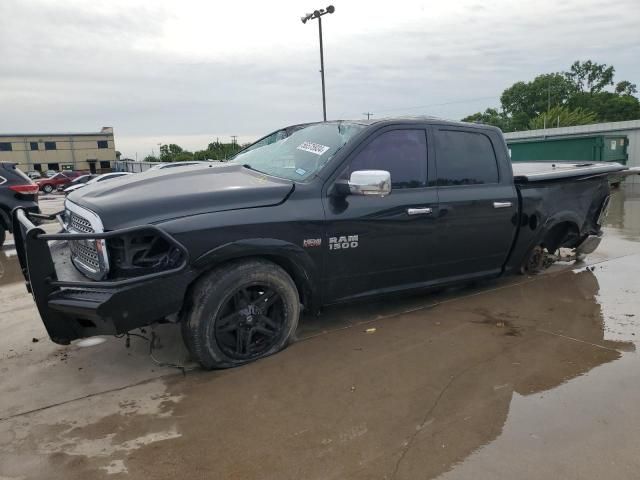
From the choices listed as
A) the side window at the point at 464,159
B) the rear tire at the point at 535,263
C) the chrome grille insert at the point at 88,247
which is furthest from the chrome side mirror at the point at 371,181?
the rear tire at the point at 535,263

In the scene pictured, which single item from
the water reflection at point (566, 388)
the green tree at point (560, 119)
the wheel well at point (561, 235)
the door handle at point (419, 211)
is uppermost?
the green tree at point (560, 119)

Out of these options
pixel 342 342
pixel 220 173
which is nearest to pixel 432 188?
pixel 342 342

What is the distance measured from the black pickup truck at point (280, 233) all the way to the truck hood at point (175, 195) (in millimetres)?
12

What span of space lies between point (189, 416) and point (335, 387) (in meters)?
0.90

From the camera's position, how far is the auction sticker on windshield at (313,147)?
3.82m

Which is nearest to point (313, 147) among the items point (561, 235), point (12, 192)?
point (561, 235)

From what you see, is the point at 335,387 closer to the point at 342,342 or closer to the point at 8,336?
the point at 342,342

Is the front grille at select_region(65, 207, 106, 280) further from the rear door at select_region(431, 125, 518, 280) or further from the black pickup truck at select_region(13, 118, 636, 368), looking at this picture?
the rear door at select_region(431, 125, 518, 280)

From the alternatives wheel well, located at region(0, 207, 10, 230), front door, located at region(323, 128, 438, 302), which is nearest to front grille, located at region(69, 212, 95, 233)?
front door, located at region(323, 128, 438, 302)

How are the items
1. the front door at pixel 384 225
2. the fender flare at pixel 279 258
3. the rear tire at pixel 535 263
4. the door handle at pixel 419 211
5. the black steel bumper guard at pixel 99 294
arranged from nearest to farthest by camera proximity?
the black steel bumper guard at pixel 99 294, the fender flare at pixel 279 258, the front door at pixel 384 225, the door handle at pixel 419 211, the rear tire at pixel 535 263

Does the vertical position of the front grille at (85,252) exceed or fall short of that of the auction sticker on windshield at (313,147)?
it falls short

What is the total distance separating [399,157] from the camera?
13.1ft

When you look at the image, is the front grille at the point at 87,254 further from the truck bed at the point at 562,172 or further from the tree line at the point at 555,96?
the tree line at the point at 555,96

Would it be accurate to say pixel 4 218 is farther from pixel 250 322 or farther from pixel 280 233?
pixel 280 233
